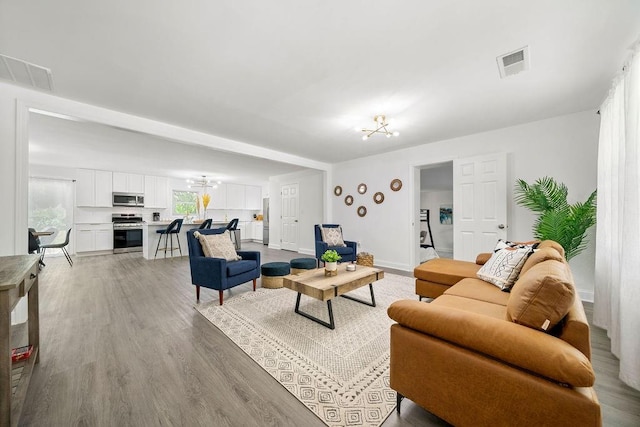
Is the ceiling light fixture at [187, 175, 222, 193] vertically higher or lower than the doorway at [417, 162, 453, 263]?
higher

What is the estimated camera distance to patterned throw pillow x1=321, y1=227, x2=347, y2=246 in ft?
16.0

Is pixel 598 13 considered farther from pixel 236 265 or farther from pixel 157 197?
pixel 157 197

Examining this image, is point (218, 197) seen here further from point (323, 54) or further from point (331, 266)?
point (323, 54)

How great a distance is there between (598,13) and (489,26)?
684mm

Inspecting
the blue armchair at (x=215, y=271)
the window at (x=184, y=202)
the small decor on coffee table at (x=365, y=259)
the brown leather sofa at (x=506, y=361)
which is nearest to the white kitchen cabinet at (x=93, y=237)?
the window at (x=184, y=202)

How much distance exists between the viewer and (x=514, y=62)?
2.16 metres

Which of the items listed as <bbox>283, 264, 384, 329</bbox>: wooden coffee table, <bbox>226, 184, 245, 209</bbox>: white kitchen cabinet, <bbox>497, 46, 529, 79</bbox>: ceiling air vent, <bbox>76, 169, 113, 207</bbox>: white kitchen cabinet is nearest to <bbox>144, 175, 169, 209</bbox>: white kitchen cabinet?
<bbox>76, 169, 113, 207</bbox>: white kitchen cabinet

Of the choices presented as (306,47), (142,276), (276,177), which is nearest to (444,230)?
(276,177)

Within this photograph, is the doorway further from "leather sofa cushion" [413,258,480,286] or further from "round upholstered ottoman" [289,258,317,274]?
"round upholstered ottoman" [289,258,317,274]

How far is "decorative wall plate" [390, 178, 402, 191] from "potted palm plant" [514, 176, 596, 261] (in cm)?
205

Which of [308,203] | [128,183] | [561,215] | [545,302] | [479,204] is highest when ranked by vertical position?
[128,183]

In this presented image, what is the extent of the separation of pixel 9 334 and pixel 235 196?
9053mm

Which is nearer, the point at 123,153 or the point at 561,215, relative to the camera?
the point at 561,215

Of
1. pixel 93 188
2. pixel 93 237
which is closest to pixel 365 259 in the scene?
pixel 93 237
